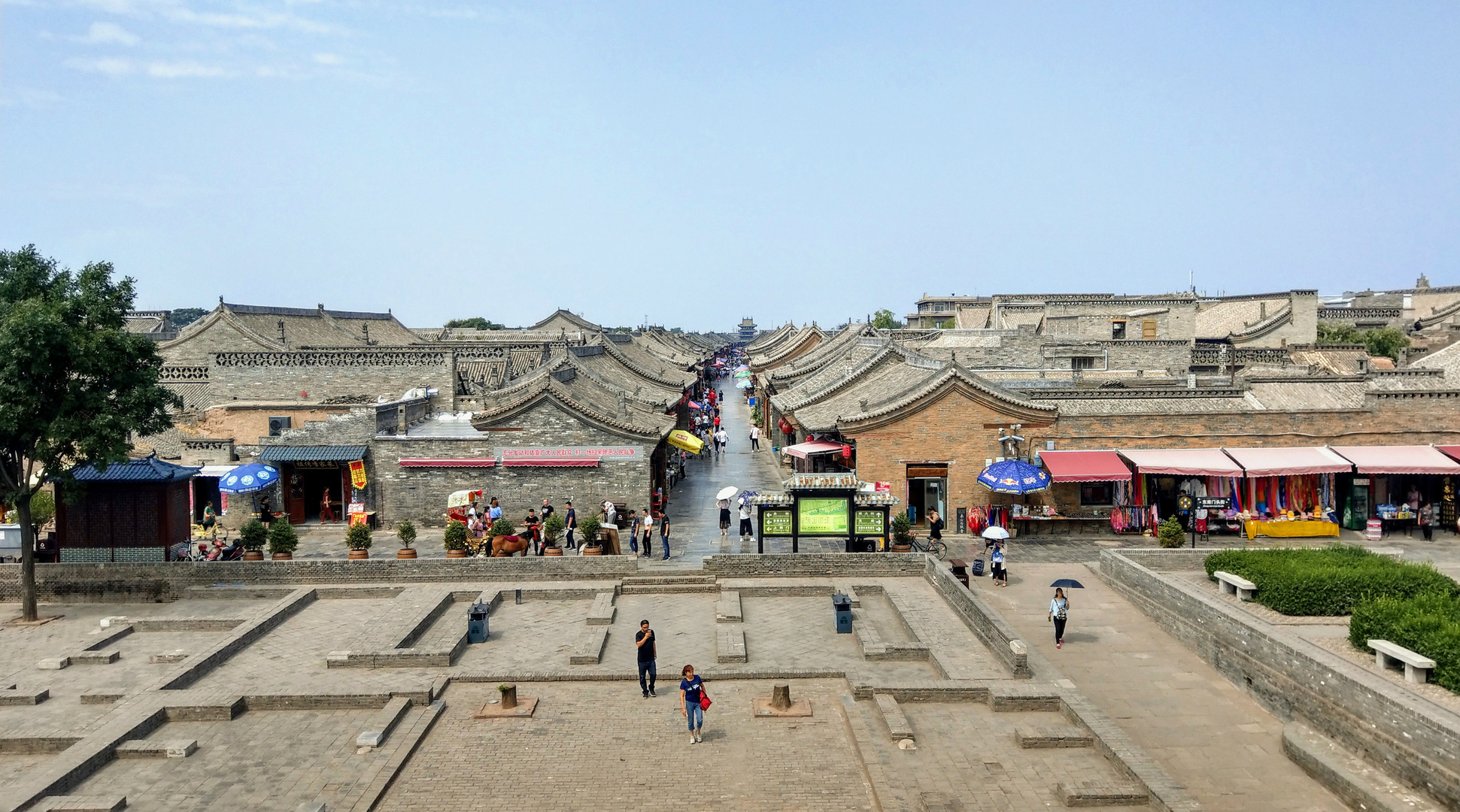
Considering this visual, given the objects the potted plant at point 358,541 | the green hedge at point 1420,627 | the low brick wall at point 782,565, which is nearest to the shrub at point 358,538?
the potted plant at point 358,541

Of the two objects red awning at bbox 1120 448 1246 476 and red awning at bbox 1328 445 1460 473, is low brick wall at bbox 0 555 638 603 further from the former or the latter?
red awning at bbox 1328 445 1460 473

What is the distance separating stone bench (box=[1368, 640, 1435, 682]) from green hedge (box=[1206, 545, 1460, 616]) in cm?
270

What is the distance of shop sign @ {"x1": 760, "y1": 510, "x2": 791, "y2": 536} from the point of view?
73.3ft

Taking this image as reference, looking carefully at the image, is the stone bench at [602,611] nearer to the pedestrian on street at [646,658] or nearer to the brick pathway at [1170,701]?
the pedestrian on street at [646,658]

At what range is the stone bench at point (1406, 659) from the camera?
1312cm

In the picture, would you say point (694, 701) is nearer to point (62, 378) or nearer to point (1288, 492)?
point (62, 378)

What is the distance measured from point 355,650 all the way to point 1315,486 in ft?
81.0

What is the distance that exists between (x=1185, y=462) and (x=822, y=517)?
1105 centimetres

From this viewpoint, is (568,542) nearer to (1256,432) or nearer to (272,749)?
(272,749)

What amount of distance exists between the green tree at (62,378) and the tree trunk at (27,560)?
0.8 inches

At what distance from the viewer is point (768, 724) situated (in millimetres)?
13961

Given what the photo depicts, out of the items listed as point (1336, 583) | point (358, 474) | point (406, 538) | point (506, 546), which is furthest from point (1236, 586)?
point (358, 474)

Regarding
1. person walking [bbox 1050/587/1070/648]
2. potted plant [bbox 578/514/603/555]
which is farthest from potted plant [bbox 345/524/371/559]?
person walking [bbox 1050/587/1070/648]

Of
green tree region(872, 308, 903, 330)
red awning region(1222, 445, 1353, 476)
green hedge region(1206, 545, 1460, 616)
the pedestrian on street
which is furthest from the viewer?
green tree region(872, 308, 903, 330)
